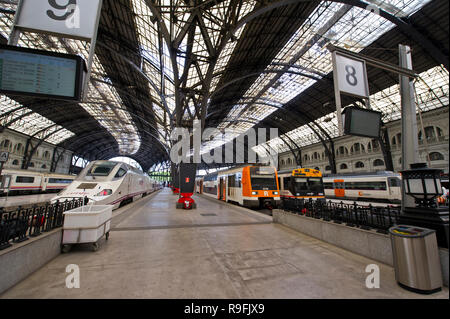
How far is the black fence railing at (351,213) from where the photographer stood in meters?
4.25

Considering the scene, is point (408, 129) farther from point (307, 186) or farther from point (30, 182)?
point (30, 182)

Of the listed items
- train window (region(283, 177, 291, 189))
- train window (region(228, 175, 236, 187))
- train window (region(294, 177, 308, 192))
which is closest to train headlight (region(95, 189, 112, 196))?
train window (region(228, 175, 236, 187))

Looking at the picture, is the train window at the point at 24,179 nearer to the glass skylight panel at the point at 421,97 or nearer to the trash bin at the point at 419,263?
the trash bin at the point at 419,263

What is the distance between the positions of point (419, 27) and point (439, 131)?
14.1 metres

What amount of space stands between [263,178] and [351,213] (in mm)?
7704

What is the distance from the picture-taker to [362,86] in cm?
434

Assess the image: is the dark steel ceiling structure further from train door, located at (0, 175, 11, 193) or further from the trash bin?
the trash bin

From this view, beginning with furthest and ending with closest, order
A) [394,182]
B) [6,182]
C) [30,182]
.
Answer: [30,182]
[394,182]
[6,182]

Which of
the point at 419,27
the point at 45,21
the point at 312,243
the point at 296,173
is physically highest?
the point at 419,27

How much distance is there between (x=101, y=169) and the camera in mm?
11078

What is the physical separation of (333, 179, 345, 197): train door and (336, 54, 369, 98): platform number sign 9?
60.5 ft

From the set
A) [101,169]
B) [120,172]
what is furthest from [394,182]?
[101,169]

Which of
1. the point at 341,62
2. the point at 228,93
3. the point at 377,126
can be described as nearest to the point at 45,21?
the point at 341,62
